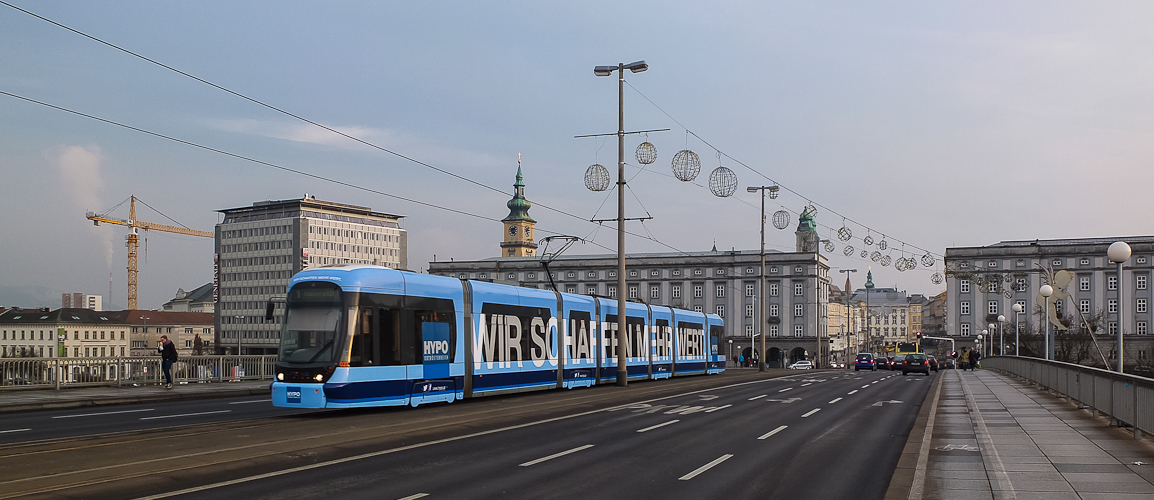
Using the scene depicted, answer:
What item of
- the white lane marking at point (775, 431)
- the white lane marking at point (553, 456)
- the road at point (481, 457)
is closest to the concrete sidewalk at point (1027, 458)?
the road at point (481, 457)

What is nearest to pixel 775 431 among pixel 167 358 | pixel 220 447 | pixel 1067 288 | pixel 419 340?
pixel 419 340

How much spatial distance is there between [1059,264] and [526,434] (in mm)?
131245

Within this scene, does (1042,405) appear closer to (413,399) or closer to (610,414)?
(610,414)

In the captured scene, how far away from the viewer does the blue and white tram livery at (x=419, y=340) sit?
64.6 feet

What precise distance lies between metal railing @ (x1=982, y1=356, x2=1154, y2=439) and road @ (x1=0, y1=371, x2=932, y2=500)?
3751mm

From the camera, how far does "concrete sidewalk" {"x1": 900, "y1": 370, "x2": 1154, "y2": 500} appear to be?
10.6m

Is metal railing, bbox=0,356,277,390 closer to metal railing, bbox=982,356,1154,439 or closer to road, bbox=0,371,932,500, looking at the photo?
road, bbox=0,371,932,500

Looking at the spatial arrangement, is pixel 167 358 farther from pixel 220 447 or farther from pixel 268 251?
pixel 268 251

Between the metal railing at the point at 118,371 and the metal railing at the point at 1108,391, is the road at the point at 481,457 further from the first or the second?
the metal railing at the point at 118,371

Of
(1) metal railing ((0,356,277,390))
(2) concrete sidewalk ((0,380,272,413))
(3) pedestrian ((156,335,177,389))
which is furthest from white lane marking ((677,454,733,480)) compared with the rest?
(3) pedestrian ((156,335,177,389))

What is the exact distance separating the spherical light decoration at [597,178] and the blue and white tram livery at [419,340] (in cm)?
394

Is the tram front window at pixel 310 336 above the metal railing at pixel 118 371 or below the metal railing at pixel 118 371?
above

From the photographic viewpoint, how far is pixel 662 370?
40469 millimetres

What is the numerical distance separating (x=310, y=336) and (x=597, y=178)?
13993 mm
